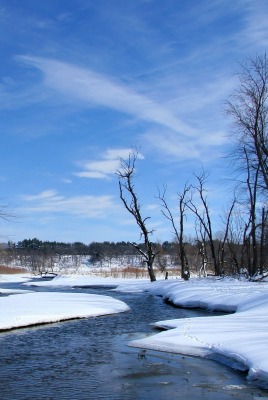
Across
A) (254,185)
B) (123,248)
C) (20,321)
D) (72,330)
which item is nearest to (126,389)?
(72,330)

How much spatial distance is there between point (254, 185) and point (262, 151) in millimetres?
4033

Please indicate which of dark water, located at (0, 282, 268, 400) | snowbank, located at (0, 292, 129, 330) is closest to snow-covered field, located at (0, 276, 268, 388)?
snowbank, located at (0, 292, 129, 330)

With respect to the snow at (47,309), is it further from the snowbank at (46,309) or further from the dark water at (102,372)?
the dark water at (102,372)

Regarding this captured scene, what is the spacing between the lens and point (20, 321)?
47.4 feet

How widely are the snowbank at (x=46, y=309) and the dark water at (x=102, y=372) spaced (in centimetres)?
167

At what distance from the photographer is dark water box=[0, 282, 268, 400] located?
7141mm

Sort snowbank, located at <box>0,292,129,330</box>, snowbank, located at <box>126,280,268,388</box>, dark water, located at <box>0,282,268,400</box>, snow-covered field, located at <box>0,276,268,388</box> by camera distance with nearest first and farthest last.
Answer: dark water, located at <box>0,282,268,400</box>
snowbank, located at <box>126,280,268,388</box>
snow-covered field, located at <box>0,276,268,388</box>
snowbank, located at <box>0,292,129,330</box>

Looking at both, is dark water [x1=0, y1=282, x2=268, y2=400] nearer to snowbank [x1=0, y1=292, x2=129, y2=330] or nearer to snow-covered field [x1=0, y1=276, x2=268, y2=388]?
snow-covered field [x1=0, y1=276, x2=268, y2=388]

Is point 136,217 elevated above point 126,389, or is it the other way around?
point 136,217

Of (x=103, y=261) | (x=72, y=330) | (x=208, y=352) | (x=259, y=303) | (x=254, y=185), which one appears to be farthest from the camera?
(x=103, y=261)

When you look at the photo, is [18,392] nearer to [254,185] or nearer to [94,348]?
[94,348]

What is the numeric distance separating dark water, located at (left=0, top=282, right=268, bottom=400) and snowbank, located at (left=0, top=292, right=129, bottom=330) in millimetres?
1665

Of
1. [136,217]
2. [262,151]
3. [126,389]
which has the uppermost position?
[262,151]

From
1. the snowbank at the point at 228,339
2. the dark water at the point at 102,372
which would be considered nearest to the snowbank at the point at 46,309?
the dark water at the point at 102,372
